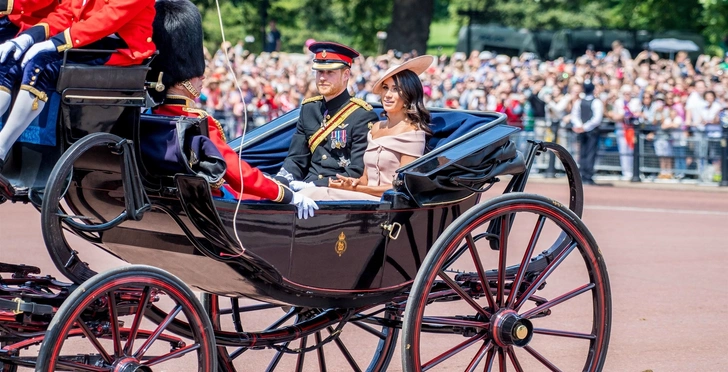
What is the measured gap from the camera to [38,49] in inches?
154

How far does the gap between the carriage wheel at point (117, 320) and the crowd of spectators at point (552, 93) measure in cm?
1214

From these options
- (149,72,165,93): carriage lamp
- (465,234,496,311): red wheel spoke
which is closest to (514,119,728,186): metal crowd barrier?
(465,234,496,311): red wheel spoke

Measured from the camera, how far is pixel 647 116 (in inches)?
636

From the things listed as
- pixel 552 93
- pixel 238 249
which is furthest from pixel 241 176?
pixel 552 93

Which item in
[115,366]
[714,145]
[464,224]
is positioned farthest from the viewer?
[714,145]

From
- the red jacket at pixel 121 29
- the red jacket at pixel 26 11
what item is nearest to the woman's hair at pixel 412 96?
the red jacket at pixel 121 29

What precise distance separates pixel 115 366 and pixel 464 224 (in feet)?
4.91

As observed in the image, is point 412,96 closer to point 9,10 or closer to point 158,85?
point 158,85

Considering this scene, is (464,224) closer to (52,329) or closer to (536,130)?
(52,329)

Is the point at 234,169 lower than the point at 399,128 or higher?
lower

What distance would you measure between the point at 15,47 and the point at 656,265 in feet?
22.5

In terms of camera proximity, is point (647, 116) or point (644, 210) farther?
point (647, 116)

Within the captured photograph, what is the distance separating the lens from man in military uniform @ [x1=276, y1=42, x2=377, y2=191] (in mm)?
5129

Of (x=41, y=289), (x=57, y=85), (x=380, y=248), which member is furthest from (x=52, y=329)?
(x=380, y=248)
